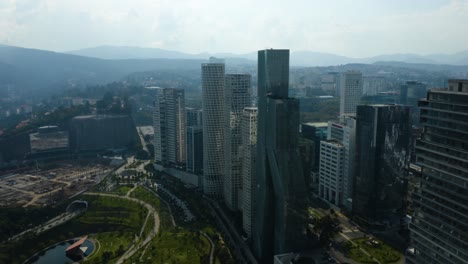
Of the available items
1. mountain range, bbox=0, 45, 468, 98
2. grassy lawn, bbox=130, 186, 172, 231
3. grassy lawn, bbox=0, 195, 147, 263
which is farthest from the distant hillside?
grassy lawn, bbox=0, 195, 147, 263

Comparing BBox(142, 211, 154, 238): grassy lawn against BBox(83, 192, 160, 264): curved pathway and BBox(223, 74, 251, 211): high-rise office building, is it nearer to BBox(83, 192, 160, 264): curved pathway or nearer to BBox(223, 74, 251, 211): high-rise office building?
BBox(83, 192, 160, 264): curved pathway

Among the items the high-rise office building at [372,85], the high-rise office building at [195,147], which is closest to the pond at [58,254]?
the high-rise office building at [195,147]

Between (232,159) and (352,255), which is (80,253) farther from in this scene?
(352,255)

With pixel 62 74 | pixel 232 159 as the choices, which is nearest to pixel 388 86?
pixel 232 159

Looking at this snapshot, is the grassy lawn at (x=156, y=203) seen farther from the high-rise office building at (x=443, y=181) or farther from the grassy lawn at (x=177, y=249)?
the high-rise office building at (x=443, y=181)

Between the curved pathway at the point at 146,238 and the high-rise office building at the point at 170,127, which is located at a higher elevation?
the high-rise office building at the point at 170,127

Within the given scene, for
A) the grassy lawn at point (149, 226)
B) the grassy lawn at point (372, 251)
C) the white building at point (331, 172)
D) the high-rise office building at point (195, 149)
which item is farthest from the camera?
the high-rise office building at point (195, 149)
